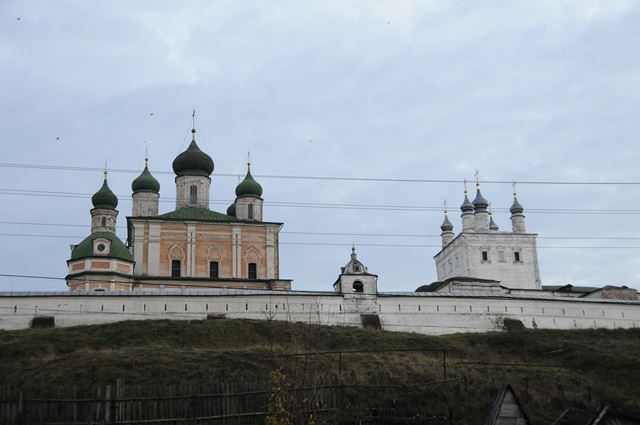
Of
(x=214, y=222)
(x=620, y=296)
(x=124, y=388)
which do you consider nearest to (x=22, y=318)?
(x=214, y=222)

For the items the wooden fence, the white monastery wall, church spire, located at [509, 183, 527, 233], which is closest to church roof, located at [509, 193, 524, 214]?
church spire, located at [509, 183, 527, 233]

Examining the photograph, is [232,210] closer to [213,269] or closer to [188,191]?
[188,191]

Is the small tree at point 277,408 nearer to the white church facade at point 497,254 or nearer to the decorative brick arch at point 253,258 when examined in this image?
the decorative brick arch at point 253,258

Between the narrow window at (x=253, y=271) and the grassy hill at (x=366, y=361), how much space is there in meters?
10.8

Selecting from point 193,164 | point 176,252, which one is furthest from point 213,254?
point 193,164

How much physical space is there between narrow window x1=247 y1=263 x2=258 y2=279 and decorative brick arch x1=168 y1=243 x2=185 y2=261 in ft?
11.9

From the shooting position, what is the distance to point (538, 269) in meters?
54.1

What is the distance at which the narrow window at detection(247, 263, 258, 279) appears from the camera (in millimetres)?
43516

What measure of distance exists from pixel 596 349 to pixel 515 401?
16.1m

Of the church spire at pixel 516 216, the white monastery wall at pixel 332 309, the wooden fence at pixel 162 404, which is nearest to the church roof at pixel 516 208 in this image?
the church spire at pixel 516 216

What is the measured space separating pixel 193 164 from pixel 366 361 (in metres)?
23.3

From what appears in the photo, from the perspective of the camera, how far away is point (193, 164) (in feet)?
152

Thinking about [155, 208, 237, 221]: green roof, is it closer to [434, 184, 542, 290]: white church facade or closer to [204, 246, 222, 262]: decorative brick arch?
[204, 246, 222, 262]: decorative brick arch

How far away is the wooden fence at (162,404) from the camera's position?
599 inches
